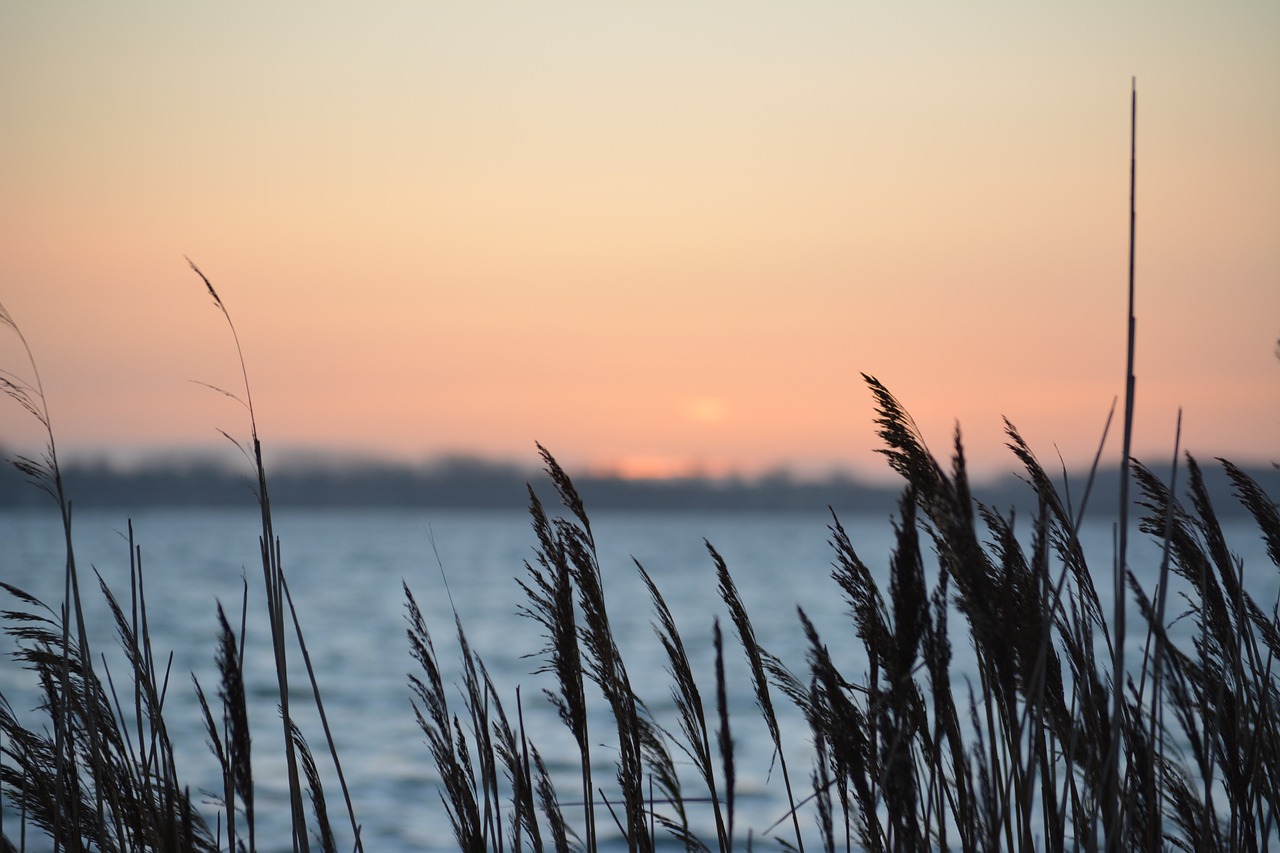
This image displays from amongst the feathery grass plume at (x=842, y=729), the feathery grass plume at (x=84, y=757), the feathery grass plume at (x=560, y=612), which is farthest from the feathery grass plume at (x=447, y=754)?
the feathery grass plume at (x=842, y=729)

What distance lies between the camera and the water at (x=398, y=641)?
1000cm

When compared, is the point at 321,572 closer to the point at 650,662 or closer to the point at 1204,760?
the point at 650,662

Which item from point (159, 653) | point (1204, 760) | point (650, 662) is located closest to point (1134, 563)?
point (650, 662)

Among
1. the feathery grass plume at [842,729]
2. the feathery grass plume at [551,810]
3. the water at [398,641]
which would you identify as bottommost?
the water at [398,641]

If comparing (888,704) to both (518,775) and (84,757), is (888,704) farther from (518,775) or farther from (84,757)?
(84,757)

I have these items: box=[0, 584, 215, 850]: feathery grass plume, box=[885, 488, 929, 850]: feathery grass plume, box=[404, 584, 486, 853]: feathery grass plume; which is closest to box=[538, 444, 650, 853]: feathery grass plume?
box=[404, 584, 486, 853]: feathery grass plume

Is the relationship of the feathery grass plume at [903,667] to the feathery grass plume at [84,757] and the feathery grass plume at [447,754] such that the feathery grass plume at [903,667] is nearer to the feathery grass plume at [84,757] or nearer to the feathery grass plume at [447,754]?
the feathery grass plume at [447,754]

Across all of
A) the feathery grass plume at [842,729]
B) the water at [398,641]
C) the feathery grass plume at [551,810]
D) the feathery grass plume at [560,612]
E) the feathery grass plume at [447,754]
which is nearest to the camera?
the feathery grass plume at [842,729]

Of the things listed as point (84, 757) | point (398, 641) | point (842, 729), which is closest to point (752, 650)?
point (842, 729)

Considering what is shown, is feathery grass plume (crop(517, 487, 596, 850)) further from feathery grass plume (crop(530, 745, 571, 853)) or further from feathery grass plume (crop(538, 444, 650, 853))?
feathery grass plume (crop(530, 745, 571, 853))

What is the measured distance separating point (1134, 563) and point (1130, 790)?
4589 centimetres

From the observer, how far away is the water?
10000 millimetres

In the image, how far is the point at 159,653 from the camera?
62.6 feet

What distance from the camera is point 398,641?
72.7 feet
